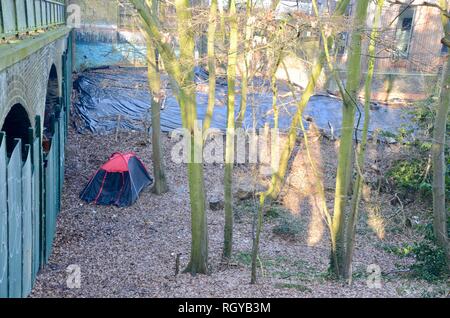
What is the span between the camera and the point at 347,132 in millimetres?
9719

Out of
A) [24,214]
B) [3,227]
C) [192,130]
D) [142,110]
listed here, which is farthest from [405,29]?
[3,227]

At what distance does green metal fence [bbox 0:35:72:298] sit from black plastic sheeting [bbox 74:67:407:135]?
8960 millimetres

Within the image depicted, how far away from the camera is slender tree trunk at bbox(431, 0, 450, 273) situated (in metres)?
9.19

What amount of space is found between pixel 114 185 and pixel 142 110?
6361 mm

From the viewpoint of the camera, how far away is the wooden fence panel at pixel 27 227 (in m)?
7.11

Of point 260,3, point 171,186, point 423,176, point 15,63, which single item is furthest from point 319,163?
point 15,63

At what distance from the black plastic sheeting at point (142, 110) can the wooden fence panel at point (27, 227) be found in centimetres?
1138

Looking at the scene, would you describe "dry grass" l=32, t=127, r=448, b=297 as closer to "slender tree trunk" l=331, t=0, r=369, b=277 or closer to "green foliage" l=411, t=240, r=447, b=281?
"green foliage" l=411, t=240, r=447, b=281

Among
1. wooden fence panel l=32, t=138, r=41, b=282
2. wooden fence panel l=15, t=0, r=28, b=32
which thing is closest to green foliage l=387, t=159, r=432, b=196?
wooden fence panel l=32, t=138, r=41, b=282

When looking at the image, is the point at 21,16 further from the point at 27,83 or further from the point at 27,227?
the point at 27,227

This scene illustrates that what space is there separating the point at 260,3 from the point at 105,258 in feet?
22.0

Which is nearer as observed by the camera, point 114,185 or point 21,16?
point 21,16

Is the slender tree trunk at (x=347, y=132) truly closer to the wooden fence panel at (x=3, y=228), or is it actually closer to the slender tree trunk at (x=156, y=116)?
the wooden fence panel at (x=3, y=228)

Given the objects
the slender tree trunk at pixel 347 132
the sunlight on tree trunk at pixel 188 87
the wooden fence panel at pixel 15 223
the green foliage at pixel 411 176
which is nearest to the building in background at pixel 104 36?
the green foliage at pixel 411 176
